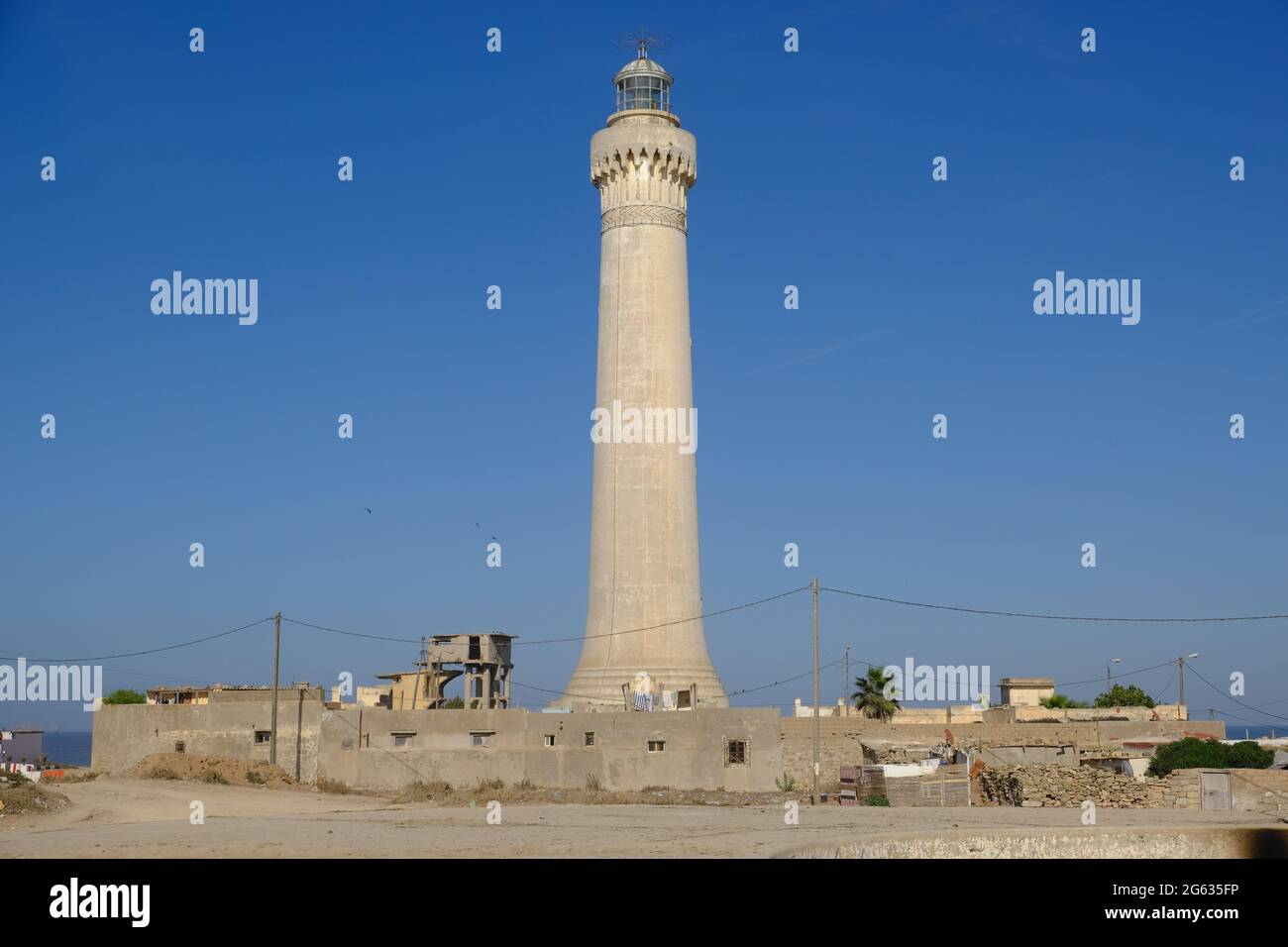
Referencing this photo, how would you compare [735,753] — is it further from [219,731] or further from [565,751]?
[219,731]

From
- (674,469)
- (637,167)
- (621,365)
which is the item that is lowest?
(674,469)

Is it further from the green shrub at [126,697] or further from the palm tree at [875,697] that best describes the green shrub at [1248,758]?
the green shrub at [126,697]

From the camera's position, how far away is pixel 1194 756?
3912cm

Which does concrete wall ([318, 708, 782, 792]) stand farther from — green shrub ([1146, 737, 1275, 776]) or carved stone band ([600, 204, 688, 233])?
carved stone band ([600, 204, 688, 233])

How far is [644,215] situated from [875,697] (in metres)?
18.9

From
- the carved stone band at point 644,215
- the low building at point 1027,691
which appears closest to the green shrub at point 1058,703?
the low building at point 1027,691

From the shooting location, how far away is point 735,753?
1649 inches

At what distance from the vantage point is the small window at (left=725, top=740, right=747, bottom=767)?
4178 centimetres

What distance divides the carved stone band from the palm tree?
17.5 metres

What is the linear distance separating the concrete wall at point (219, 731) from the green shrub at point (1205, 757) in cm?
2473
